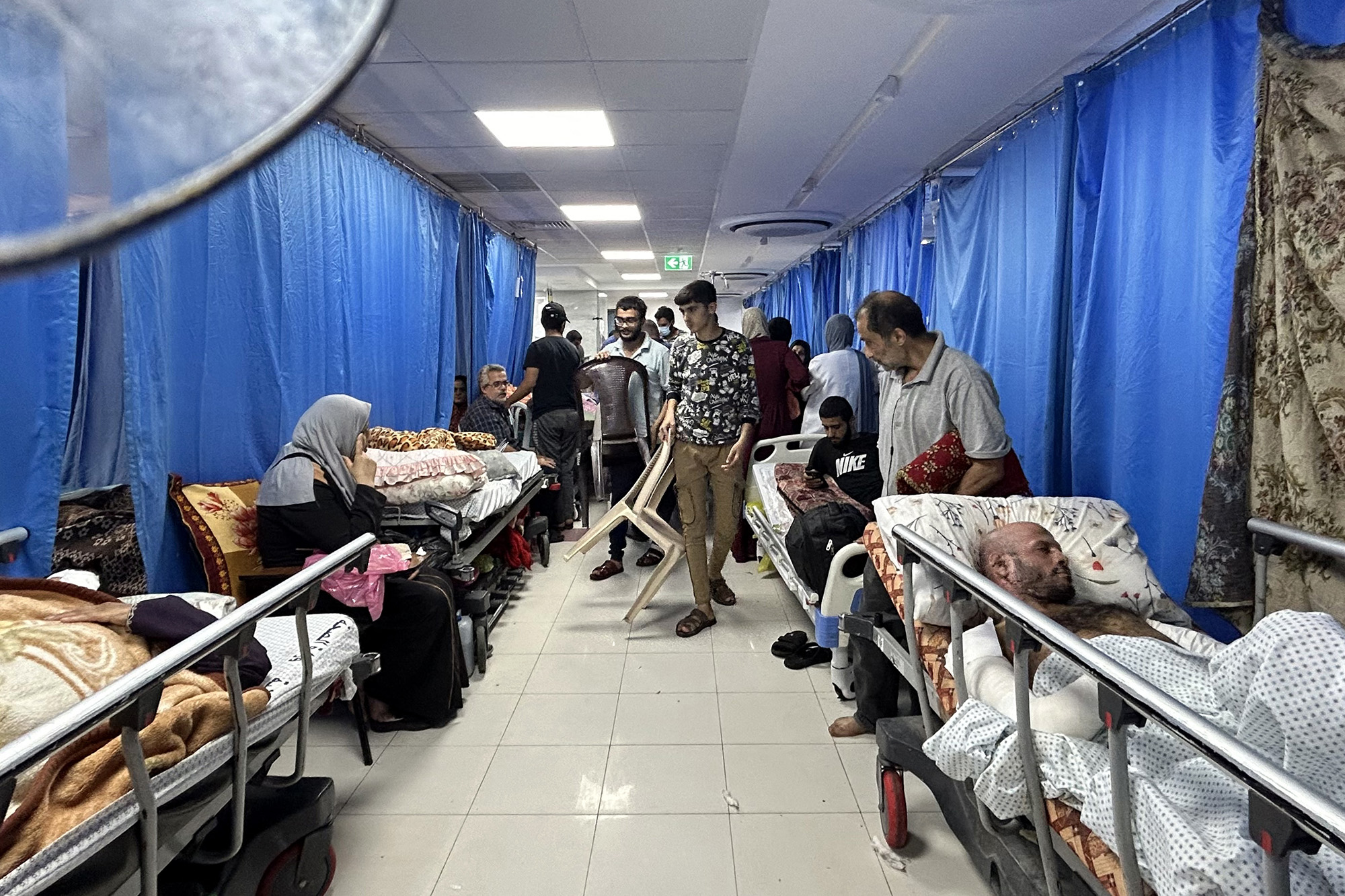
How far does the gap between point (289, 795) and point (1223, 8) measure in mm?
3301

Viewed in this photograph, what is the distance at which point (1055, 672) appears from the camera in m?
1.54

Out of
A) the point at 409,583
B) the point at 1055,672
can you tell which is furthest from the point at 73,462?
the point at 1055,672

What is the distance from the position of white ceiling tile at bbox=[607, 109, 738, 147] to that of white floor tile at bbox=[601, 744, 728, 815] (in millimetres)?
2998

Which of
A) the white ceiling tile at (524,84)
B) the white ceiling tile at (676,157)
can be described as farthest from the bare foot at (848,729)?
the white ceiling tile at (676,157)

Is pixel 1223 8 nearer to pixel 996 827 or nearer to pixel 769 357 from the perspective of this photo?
pixel 996 827

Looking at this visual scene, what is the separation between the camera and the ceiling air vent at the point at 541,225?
670 cm

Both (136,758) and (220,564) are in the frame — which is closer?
(136,758)

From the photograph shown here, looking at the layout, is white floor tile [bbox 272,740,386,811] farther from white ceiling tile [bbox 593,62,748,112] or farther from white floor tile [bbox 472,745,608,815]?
white ceiling tile [bbox 593,62,748,112]

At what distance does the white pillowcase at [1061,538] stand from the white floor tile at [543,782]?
113cm

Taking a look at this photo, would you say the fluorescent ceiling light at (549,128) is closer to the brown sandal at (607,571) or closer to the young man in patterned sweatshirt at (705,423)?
the young man in patterned sweatshirt at (705,423)

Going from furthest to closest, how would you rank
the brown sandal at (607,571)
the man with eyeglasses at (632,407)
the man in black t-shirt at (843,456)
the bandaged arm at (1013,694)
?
1. the man with eyeglasses at (632,407)
2. the brown sandal at (607,571)
3. the man in black t-shirt at (843,456)
4. the bandaged arm at (1013,694)

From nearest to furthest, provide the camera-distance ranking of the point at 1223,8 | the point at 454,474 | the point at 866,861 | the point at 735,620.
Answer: the point at 866,861 → the point at 1223,8 → the point at 454,474 → the point at 735,620

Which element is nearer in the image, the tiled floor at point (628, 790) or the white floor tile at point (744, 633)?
the tiled floor at point (628, 790)

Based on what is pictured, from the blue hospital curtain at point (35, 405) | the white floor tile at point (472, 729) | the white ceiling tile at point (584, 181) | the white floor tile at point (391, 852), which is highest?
the white ceiling tile at point (584, 181)
